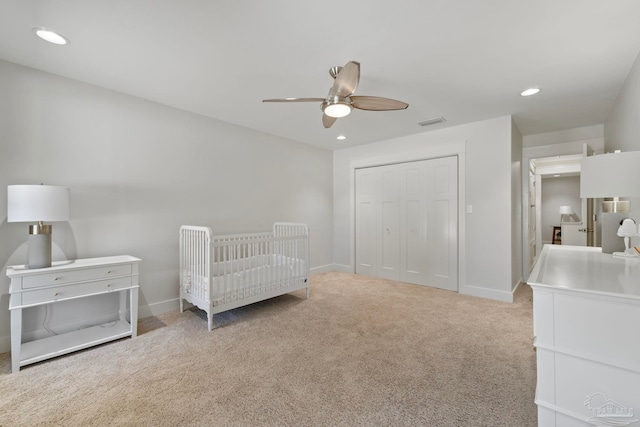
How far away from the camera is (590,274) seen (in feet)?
4.47

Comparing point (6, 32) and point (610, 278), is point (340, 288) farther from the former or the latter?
point (6, 32)

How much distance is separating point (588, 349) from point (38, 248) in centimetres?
331

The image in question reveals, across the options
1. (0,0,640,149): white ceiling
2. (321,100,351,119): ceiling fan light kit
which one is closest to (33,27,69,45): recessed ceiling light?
(0,0,640,149): white ceiling

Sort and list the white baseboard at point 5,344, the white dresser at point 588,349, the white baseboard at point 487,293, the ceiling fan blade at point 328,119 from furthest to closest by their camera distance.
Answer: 1. the white baseboard at point 487,293
2. the ceiling fan blade at point 328,119
3. the white baseboard at point 5,344
4. the white dresser at point 588,349

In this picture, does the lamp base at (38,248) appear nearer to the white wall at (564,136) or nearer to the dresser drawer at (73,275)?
the dresser drawer at (73,275)

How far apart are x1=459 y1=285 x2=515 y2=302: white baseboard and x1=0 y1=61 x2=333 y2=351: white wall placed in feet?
9.39

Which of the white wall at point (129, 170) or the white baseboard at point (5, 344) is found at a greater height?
the white wall at point (129, 170)

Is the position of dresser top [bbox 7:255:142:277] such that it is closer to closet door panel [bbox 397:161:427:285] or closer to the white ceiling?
the white ceiling

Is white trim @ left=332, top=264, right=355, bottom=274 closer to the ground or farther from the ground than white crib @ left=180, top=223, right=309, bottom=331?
closer to the ground

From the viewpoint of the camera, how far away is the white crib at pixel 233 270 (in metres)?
2.60

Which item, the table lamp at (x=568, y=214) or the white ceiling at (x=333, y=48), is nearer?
the white ceiling at (x=333, y=48)

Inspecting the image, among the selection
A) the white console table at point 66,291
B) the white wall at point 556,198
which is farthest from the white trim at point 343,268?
the white wall at point 556,198

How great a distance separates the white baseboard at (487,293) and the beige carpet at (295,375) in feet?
1.30

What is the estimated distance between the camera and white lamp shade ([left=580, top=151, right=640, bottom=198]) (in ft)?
5.12
